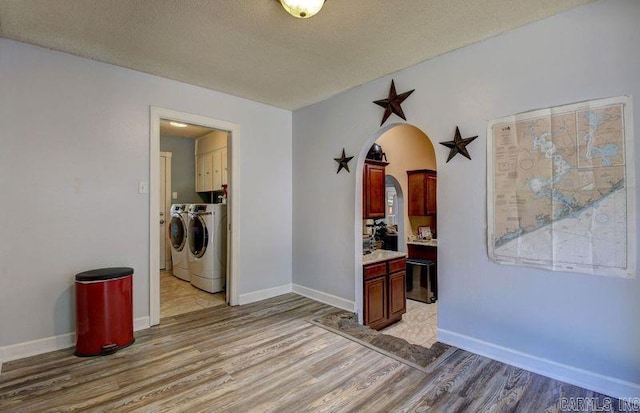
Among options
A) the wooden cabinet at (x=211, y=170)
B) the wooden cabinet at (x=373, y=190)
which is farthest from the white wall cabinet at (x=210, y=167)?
the wooden cabinet at (x=373, y=190)

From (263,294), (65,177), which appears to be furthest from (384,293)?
(65,177)

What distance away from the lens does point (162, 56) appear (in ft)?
8.82

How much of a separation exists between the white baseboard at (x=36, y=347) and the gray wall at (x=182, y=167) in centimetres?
363

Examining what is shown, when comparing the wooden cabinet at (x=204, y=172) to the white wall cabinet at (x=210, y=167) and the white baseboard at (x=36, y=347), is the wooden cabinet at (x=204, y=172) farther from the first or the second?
the white baseboard at (x=36, y=347)

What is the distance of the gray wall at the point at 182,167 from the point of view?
5.93m

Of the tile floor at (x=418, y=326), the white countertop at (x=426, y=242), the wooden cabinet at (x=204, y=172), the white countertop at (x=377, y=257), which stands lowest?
the tile floor at (x=418, y=326)

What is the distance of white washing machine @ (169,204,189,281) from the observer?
16.0ft

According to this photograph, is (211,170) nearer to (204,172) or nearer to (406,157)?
(204,172)

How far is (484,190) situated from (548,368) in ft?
4.44

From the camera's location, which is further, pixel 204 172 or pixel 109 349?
pixel 204 172

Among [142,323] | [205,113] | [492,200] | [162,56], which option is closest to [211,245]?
[142,323]

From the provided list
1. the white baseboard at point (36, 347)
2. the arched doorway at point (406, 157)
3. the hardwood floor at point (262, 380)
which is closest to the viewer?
the hardwood floor at point (262, 380)

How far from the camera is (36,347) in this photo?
2461 millimetres

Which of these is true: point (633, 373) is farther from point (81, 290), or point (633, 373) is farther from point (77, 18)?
point (77, 18)
